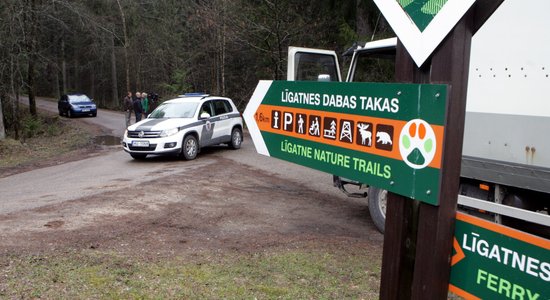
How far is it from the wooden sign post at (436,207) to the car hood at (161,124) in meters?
11.4

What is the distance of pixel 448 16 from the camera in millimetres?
1637

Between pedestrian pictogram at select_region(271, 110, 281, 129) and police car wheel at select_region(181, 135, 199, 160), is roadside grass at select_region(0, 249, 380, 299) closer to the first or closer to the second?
pedestrian pictogram at select_region(271, 110, 281, 129)

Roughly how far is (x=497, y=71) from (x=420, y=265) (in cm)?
313

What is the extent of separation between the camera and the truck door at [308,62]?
3.93 metres

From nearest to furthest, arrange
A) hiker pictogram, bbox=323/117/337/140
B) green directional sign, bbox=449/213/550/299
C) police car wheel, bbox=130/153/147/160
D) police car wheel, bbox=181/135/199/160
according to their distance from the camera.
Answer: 1. green directional sign, bbox=449/213/550/299
2. hiker pictogram, bbox=323/117/337/140
3. police car wheel, bbox=181/135/199/160
4. police car wheel, bbox=130/153/147/160

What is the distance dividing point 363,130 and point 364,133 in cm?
2

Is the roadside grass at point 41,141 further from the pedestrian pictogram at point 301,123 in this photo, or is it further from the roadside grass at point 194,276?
the pedestrian pictogram at point 301,123

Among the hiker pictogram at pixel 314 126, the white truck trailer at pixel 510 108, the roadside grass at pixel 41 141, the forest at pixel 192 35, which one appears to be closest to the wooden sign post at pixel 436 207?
the hiker pictogram at pixel 314 126

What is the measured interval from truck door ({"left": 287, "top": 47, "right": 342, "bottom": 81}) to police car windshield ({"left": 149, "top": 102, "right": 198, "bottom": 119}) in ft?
28.4

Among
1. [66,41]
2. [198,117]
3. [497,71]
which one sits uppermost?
[66,41]

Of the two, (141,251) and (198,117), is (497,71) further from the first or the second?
(198,117)

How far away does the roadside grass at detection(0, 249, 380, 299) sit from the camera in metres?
4.23

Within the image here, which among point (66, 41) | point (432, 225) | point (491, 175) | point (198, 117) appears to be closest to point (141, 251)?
point (491, 175)

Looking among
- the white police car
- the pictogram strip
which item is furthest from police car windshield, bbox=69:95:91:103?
the pictogram strip
